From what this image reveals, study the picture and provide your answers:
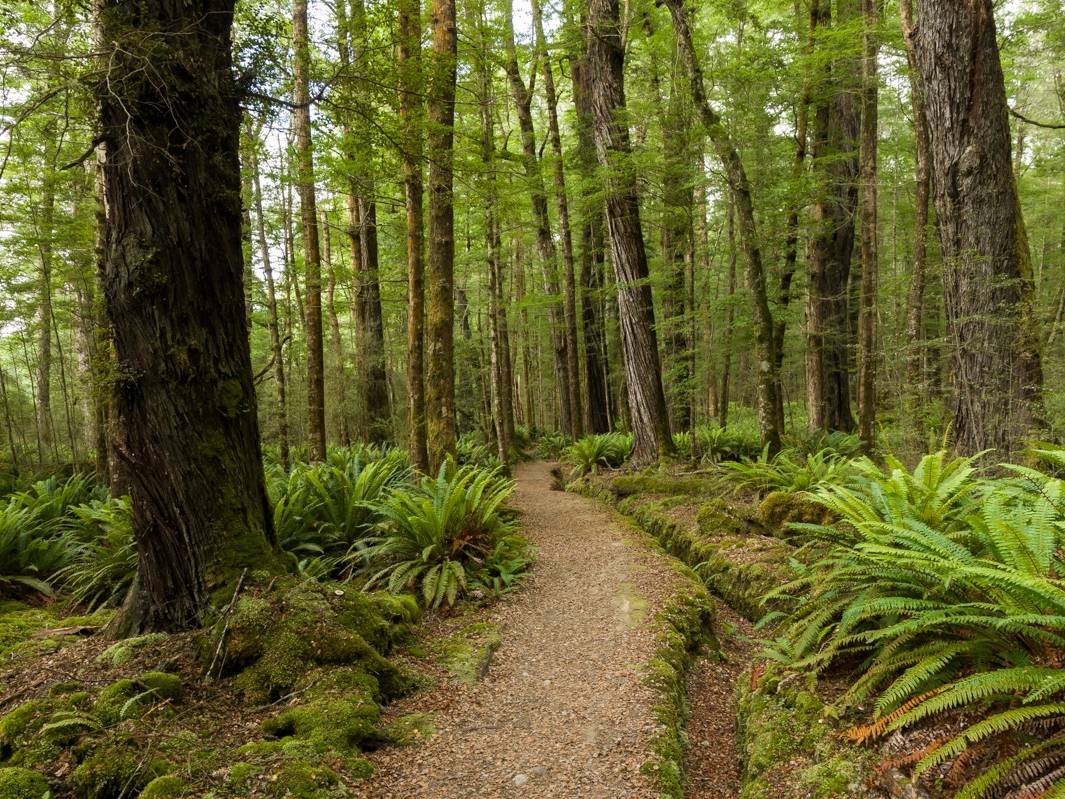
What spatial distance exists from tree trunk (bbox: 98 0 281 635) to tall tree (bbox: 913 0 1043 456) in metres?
6.00

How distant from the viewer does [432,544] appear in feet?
17.8

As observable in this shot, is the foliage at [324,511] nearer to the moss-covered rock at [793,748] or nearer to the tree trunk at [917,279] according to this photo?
the moss-covered rock at [793,748]

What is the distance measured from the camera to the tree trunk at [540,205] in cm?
1224

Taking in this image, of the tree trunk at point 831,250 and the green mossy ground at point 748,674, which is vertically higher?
the tree trunk at point 831,250

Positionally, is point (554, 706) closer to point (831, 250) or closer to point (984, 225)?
point (984, 225)

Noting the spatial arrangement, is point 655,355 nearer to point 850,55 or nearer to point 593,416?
point 850,55

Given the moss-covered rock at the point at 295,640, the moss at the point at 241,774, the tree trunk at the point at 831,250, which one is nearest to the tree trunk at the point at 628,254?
the tree trunk at the point at 831,250

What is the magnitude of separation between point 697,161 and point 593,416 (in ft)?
25.3

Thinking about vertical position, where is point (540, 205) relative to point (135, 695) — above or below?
above

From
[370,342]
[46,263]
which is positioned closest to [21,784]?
[370,342]

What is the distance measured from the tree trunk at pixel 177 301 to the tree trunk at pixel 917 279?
7427mm

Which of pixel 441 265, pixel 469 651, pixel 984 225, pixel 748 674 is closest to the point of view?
pixel 748 674

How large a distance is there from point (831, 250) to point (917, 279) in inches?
155

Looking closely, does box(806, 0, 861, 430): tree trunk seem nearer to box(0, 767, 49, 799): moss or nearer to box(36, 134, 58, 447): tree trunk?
box(0, 767, 49, 799): moss
